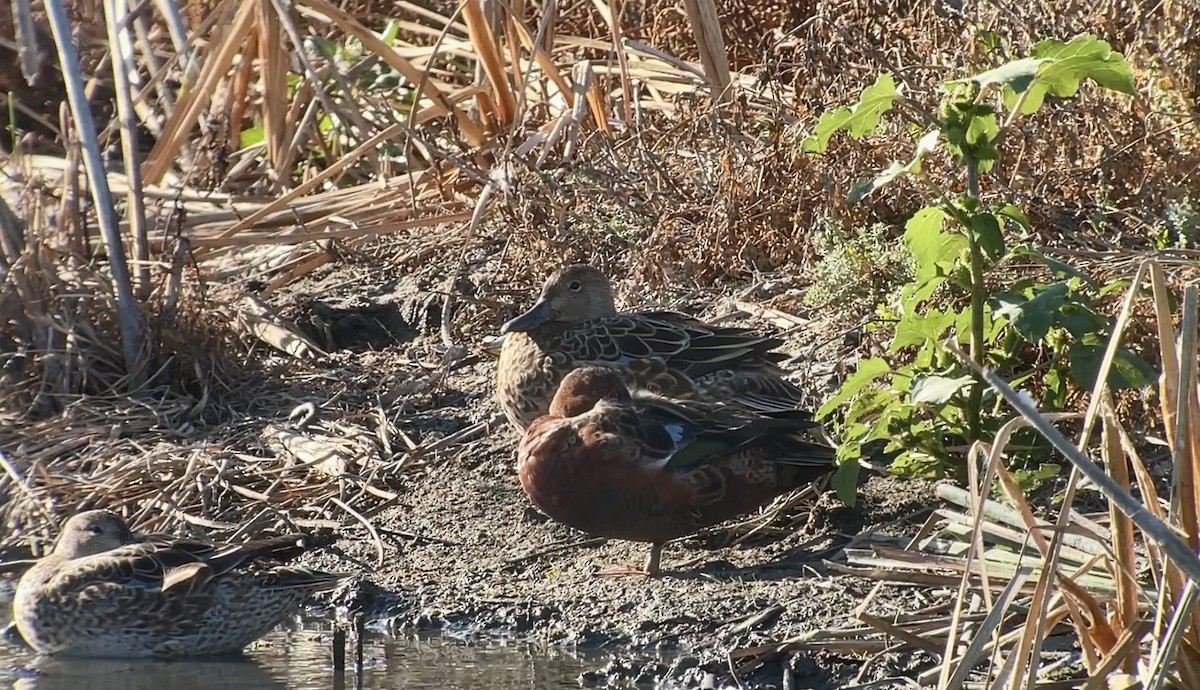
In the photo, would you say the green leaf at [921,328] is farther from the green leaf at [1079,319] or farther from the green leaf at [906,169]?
the green leaf at [906,169]

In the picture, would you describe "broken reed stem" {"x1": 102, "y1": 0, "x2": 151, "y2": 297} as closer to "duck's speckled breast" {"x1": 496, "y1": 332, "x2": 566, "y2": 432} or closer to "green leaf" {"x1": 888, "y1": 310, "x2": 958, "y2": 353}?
"duck's speckled breast" {"x1": 496, "y1": 332, "x2": 566, "y2": 432}

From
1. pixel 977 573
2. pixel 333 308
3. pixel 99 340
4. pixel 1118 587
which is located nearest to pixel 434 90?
pixel 333 308

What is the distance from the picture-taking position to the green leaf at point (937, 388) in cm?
490

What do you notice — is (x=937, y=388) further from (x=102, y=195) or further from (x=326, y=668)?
(x=102, y=195)

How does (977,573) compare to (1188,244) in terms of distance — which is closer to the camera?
(977,573)

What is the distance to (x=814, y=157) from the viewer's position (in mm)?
7129

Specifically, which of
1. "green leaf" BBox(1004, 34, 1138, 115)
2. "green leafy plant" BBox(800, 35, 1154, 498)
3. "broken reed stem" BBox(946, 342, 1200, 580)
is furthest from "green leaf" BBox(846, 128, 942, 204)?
"broken reed stem" BBox(946, 342, 1200, 580)

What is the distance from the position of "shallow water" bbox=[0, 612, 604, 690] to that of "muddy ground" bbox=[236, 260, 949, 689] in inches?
4.5

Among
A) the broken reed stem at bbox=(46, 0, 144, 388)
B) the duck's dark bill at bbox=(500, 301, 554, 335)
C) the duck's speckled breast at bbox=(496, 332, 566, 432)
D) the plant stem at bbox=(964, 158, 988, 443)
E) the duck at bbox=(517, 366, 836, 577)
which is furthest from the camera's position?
the broken reed stem at bbox=(46, 0, 144, 388)

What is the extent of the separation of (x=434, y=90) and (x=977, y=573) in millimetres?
4795

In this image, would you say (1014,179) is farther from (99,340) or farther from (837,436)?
(99,340)

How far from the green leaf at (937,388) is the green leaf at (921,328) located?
1.00 feet

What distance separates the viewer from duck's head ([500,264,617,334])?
279 inches

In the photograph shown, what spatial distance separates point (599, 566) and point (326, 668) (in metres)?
1.06
